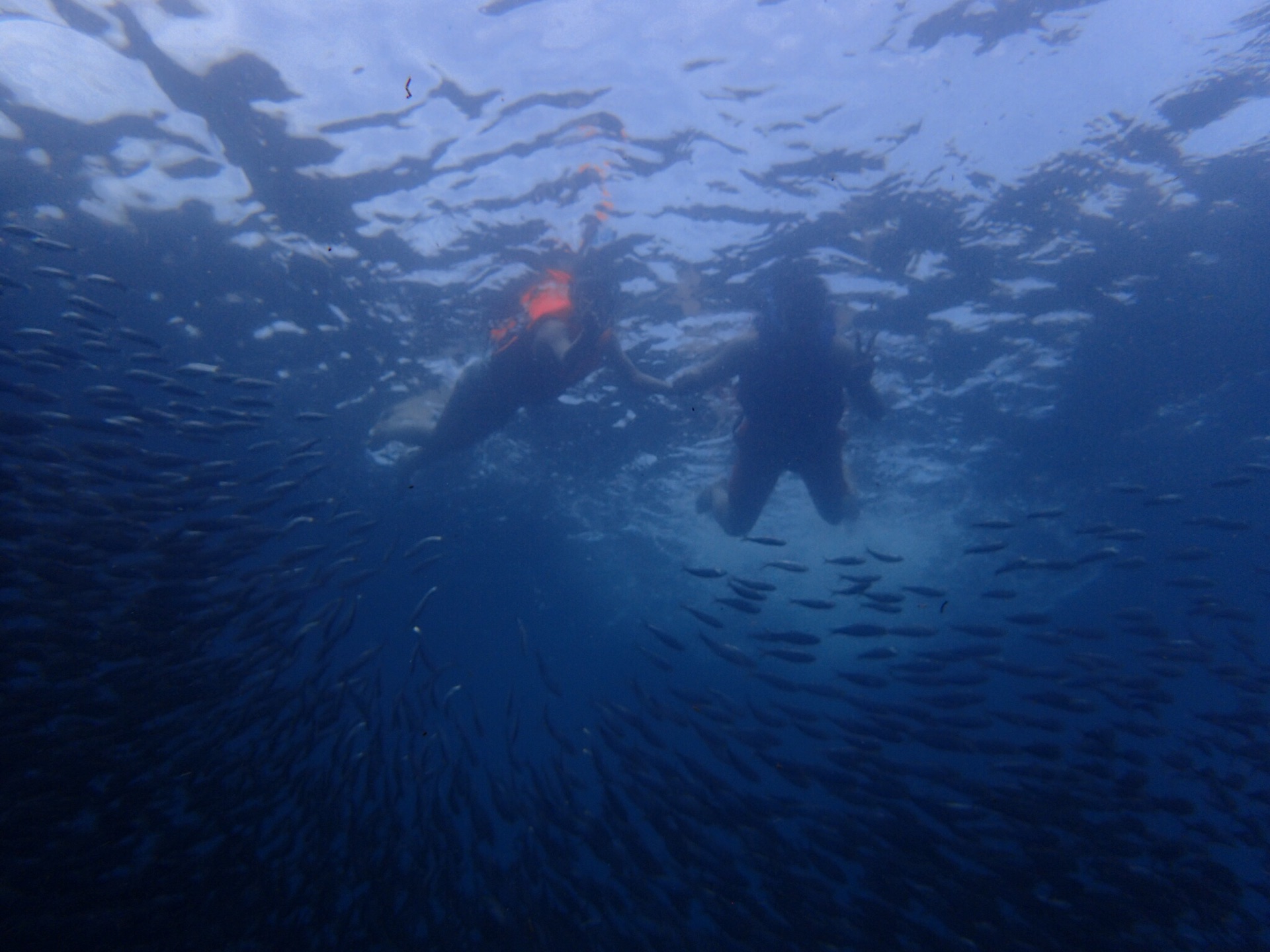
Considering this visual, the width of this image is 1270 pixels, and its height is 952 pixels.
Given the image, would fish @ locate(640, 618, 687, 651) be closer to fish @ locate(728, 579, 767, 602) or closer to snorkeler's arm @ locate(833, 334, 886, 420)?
fish @ locate(728, 579, 767, 602)

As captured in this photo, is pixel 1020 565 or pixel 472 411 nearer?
pixel 1020 565

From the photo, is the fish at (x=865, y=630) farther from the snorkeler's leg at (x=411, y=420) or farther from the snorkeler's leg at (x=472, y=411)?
the snorkeler's leg at (x=411, y=420)

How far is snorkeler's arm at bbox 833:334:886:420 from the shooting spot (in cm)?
821

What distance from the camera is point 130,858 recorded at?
8.89 m

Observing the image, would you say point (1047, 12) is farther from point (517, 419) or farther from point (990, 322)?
point (517, 419)

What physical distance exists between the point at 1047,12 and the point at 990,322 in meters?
6.43

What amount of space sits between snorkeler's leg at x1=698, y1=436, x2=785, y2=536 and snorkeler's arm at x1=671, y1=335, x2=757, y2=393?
141cm

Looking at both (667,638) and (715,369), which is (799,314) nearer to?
(715,369)

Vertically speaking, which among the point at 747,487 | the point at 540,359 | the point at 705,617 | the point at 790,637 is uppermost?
the point at 540,359

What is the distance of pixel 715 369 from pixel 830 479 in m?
3.31

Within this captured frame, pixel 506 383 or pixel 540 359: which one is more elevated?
pixel 540 359

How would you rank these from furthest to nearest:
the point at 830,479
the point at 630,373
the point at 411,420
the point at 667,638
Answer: the point at 411,420 < the point at 830,479 < the point at 630,373 < the point at 667,638

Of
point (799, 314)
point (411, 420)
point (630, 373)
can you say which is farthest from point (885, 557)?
point (411, 420)

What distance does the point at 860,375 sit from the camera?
8.59m
